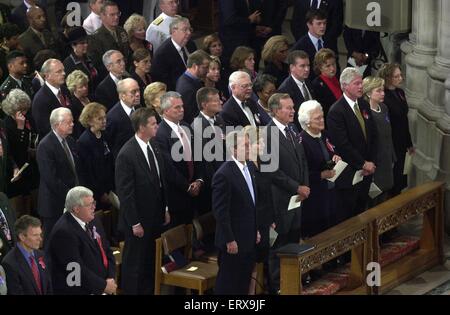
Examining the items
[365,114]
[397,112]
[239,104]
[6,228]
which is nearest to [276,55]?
[239,104]

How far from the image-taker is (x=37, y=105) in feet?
50.9

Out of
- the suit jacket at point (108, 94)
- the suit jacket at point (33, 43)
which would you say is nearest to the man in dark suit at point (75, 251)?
the suit jacket at point (108, 94)

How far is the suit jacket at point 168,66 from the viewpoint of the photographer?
54.9 ft

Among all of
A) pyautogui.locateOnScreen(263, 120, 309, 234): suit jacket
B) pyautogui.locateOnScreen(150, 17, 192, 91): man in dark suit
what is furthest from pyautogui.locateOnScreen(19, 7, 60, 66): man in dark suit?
pyautogui.locateOnScreen(263, 120, 309, 234): suit jacket

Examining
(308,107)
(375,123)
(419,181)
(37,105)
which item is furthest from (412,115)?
(37,105)

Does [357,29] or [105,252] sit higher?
[357,29]

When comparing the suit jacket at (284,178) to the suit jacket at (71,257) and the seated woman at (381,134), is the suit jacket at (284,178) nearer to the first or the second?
the seated woman at (381,134)

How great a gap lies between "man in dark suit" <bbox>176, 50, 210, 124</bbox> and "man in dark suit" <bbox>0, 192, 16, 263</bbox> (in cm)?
265

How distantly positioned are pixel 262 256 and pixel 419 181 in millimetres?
3258

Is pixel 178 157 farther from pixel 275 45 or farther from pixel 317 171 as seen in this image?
pixel 275 45

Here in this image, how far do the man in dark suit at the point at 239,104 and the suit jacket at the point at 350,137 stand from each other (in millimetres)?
797

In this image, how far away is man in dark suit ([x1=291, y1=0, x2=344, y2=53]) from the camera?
1795 cm
